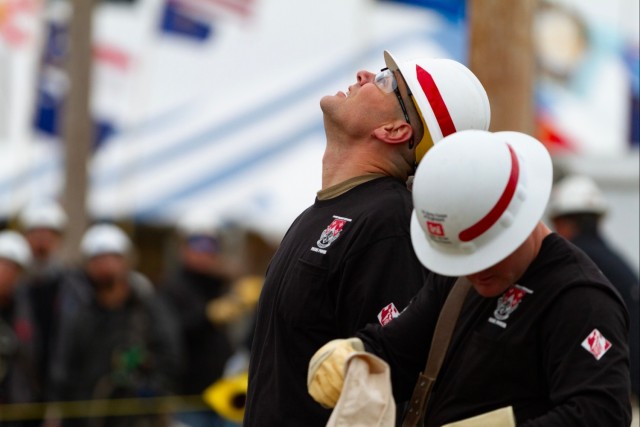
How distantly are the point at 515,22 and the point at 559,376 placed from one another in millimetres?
3360

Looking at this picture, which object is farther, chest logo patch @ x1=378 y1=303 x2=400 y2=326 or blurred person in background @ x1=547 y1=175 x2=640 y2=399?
blurred person in background @ x1=547 y1=175 x2=640 y2=399

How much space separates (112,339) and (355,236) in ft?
20.5

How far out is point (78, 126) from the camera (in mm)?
13445

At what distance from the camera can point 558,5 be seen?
640 inches

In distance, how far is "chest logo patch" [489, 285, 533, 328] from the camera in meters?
3.10

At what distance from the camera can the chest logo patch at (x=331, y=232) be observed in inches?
151

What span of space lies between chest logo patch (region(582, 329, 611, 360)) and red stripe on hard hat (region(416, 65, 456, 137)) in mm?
1090

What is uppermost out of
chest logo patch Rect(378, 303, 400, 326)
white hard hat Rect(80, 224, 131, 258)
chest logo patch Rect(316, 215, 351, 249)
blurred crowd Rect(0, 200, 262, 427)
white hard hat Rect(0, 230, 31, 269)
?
chest logo patch Rect(316, 215, 351, 249)

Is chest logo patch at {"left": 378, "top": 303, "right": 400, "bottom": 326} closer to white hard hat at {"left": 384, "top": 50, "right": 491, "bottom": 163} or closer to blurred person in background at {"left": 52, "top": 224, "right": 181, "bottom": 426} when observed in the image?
white hard hat at {"left": 384, "top": 50, "right": 491, "bottom": 163}

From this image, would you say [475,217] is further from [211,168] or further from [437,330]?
[211,168]

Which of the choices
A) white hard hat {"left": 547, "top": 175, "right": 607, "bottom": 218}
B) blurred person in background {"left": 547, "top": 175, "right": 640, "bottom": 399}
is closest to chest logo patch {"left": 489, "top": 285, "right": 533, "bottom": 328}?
blurred person in background {"left": 547, "top": 175, "right": 640, "bottom": 399}

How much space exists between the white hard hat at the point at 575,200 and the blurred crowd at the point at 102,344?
2695 mm

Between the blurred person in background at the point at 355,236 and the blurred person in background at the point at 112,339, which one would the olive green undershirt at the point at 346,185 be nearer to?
the blurred person in background at the point at 355,236

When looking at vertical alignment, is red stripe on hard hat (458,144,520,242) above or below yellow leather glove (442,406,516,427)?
above
